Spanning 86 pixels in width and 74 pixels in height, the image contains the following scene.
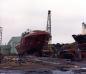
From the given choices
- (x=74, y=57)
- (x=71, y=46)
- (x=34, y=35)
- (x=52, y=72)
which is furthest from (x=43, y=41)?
(x=52, y=72)

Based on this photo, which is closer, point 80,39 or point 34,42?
point 80,39

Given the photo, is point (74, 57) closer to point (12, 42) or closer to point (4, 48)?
point (4, 48)

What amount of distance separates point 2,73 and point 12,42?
6433 centimetres

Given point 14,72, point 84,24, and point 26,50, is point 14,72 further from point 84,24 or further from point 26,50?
point 84,24

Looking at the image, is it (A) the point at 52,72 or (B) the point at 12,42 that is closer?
(A) the point at 52,72

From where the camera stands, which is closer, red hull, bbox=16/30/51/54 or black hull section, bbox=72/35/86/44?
black hull section, bbox=72/35/86/44

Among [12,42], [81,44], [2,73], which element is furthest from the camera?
[12,42]

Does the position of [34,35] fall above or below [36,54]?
above

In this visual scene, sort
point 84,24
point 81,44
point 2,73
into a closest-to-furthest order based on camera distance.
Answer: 1. point 2,73
2. point 81,44
3. point 84,24

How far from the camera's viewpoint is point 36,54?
41188mm

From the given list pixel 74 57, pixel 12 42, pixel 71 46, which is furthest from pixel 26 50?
pixel 12 42

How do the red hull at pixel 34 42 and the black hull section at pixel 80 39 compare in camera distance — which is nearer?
the black hull section at pixel 80 39

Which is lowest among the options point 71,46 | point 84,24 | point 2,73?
point 2,73

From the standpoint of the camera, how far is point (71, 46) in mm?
36250
